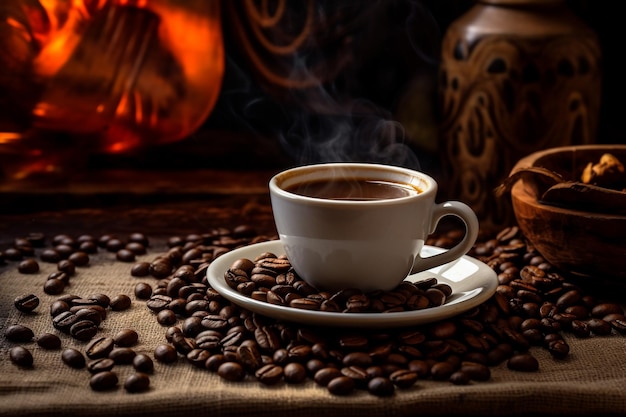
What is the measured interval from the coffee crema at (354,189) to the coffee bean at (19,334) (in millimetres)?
462

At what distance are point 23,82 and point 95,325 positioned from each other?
3.14ft

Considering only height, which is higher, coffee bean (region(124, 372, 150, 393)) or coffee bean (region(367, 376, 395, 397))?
coffee bean (region(124, 372, 150, 393))

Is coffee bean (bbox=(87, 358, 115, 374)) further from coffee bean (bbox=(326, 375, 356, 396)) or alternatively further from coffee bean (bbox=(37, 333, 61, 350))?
coffee bean (bbox=(326, 375, 356, 396))

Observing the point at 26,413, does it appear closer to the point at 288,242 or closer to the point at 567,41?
the point at 288,242

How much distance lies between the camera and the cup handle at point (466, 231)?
1337 mm

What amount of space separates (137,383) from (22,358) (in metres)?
0.20

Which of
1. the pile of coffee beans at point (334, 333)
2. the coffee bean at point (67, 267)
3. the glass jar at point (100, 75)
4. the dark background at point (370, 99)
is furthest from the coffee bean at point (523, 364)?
the glass jar at point (100, 75)

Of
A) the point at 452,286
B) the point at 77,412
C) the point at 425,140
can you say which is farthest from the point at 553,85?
the point at 77,412

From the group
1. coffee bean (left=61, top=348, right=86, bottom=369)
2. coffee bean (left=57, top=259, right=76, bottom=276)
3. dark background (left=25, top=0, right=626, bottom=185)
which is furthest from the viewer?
dark background (left=25, top=0, right=626, bottom=185)

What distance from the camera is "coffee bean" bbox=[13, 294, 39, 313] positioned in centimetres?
138

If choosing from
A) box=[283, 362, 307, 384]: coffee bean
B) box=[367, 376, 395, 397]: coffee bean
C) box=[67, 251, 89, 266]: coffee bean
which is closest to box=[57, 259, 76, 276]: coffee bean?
box=[67, 251, 89, 266]: coffee bean

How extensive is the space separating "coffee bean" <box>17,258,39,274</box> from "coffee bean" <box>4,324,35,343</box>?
0.31 metres

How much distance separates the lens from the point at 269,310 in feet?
3.92

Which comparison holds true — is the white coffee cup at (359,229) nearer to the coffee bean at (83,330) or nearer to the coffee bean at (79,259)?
the coffee bean at (83,330)
